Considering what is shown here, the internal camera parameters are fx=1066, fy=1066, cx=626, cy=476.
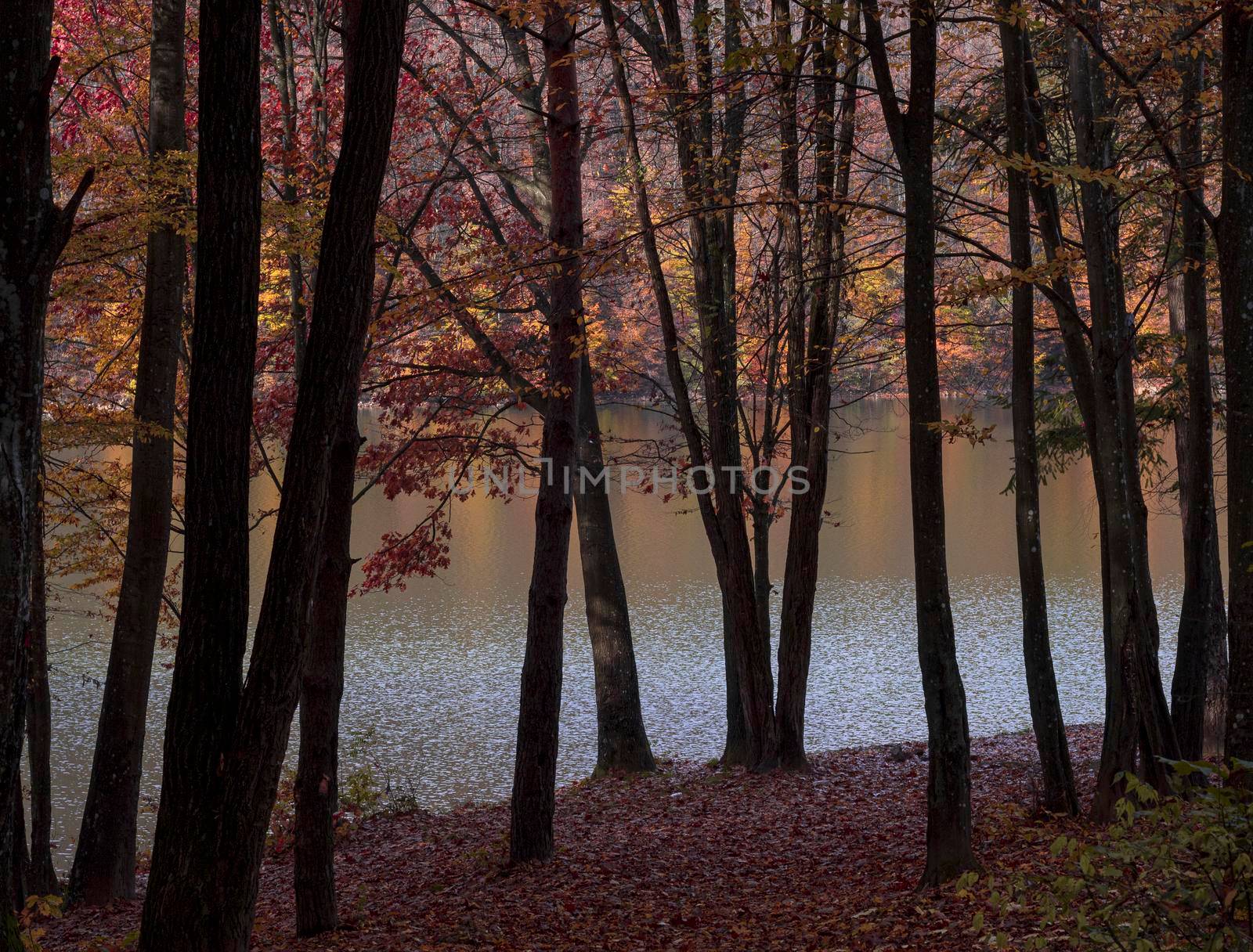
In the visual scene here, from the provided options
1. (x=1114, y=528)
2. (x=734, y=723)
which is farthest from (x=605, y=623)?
(x=1114, y=528)

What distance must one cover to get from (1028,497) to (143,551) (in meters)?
5.50

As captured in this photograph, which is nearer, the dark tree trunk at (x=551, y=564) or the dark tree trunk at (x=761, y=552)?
the dark tree trunk at (x=551, y=564)

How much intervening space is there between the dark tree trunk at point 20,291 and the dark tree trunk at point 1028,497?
507 centimetres

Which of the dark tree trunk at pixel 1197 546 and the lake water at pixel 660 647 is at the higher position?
the dark tree trunk at pixel 1197 546

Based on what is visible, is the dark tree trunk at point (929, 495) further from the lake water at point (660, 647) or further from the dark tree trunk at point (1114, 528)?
the lake water at point (660, 647)

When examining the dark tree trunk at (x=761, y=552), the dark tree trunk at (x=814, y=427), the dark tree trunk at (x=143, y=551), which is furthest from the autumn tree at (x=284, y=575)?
the dark tree trunk at (x=761, y=552)

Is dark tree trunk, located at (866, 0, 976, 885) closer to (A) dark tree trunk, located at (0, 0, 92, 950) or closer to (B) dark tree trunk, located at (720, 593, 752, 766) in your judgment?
(A) dark tree trunk, located at (0, 0, 92, 950)

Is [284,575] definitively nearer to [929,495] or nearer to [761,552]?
[929,495]

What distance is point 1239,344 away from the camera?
4.22 meters

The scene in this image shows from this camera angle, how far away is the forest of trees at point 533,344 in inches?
146

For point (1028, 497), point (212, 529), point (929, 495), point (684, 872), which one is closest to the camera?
point (212, 529)

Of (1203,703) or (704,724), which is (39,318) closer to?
(1203,703)

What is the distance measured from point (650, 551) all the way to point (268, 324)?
449 inches

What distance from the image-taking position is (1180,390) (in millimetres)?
9531
